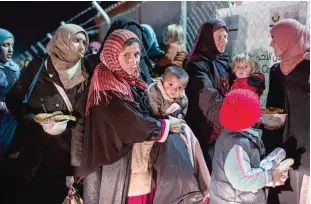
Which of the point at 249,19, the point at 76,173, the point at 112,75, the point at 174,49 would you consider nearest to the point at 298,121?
the point at 249,19

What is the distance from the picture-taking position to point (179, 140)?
2904 mm

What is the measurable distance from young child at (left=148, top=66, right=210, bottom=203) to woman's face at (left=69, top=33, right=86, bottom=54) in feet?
2.25

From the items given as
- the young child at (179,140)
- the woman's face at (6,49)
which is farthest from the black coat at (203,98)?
the woman's face at (6,49)

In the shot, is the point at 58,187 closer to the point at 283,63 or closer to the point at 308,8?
the point at 283,63

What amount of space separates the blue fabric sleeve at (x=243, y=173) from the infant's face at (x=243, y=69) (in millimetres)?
1003

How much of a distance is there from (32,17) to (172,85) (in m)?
5.57

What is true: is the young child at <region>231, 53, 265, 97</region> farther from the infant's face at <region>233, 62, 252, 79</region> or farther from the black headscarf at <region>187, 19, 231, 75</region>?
the black headscarf at <region>187, 19, 231, 75</region>

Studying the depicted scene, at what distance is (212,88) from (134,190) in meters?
1.09

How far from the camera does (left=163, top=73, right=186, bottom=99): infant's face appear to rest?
293 cm

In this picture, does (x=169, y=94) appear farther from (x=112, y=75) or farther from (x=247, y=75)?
(x=247, y=75)

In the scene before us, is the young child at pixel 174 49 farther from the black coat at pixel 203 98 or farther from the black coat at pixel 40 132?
the black coat at pixel 40 132

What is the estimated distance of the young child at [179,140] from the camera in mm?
2863

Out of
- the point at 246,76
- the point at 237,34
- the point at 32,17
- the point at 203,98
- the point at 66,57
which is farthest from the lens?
the point at 32,17

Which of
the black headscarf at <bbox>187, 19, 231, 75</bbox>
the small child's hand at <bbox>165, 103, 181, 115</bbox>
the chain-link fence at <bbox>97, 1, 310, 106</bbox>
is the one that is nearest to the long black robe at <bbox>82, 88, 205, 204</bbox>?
the small child's hand at <bbox>165, 103, 181, 115</bbox>
